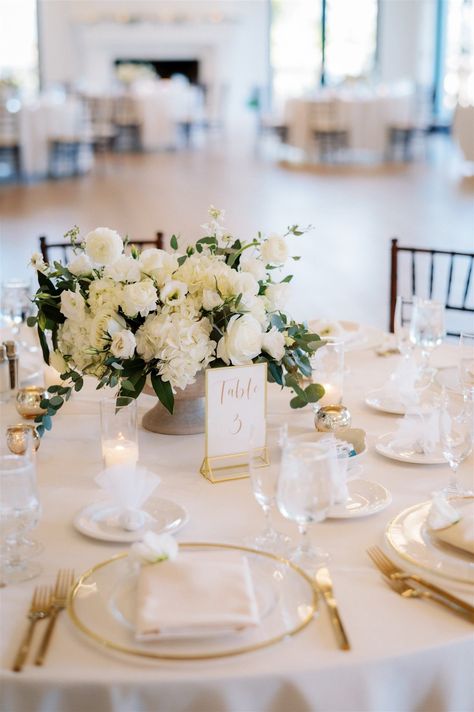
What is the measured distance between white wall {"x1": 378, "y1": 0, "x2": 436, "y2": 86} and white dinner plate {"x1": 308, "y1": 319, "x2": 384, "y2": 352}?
51.5 feet

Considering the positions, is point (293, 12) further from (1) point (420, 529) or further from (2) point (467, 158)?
(1) point (420, 529)

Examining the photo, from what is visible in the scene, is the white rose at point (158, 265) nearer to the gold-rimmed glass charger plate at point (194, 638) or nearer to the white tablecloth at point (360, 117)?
the gold-rimmed glass charger plate at point (194, 638)

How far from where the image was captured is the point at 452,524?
4.80 ft

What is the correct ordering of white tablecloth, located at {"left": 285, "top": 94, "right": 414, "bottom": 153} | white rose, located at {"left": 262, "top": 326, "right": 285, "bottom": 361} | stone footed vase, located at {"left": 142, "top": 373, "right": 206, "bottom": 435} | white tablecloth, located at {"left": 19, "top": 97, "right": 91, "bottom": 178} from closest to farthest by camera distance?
white rose, located at {"left": 262, "top": 326, "right": 285, "bottom": 361}, stone footed vase, located at {"left": 142, "top": 373, "right": 206, "bottom": 435}, white tablecloth, located at {"left": 19, "top": 97, "right": 91, "bottom": 178}, white tablecloth, located at {"left": 285, "top": 94, "right": 414, "bottom": 153}

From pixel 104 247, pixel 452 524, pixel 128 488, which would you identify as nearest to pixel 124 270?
pixel 104 247

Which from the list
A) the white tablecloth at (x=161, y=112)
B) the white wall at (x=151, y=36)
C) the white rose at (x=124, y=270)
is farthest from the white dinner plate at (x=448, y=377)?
the white wall at (x=151, y=36)

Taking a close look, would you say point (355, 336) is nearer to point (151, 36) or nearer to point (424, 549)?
point (424, 549)

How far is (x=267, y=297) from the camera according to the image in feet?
6.14

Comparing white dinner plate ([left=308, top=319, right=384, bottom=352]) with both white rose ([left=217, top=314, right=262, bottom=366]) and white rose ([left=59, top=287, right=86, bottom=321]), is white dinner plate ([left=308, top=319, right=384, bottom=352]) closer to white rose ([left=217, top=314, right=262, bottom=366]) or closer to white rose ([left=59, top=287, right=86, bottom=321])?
white rose ([left=217, top=314, right=262, bottom=366])

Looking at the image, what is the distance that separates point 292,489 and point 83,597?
0.33 meters

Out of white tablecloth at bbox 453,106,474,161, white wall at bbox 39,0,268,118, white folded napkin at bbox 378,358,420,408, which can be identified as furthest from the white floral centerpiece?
white wall at bbox 39,0,268,118

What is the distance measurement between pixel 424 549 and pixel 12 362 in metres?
1.17

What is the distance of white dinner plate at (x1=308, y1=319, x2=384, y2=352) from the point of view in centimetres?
259

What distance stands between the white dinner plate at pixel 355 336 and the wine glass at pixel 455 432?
87 centimetres
